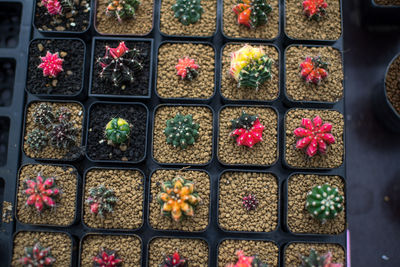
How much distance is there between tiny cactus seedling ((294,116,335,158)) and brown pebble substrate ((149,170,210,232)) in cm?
82

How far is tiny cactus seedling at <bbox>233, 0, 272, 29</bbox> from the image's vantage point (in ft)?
9.78

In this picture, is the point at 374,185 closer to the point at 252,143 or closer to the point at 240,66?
the point at 252,143

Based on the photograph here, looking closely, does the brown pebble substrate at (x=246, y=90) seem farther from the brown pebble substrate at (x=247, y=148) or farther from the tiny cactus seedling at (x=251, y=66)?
the tiny cactus seedling at (x=251, y=66)

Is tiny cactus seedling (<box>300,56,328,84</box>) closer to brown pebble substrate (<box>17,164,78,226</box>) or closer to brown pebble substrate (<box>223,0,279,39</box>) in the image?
brown pebble substrate (<box>223,0,279,39</box>)

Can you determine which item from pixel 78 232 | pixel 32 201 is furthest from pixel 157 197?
pixel 32 201

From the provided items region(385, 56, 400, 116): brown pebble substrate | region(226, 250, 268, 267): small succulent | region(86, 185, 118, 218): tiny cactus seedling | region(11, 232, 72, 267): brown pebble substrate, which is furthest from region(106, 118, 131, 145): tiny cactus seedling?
region(385, 56, 400, 116): brown pebble substrate

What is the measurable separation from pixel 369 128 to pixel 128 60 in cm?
233

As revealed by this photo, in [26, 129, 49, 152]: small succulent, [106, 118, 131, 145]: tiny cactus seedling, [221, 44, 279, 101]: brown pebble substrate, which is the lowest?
[26, 129, 49, 152]: small succulent

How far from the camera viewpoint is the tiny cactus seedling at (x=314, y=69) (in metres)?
2.95

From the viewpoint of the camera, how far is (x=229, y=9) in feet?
10.5

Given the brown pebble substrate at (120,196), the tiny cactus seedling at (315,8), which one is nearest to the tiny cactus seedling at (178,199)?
the brown pebble substrate at (120,196)

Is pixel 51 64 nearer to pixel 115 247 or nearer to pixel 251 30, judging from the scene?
pixel 115 247

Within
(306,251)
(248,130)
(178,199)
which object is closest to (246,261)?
(306,251)

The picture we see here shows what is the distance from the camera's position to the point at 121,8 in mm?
3016
